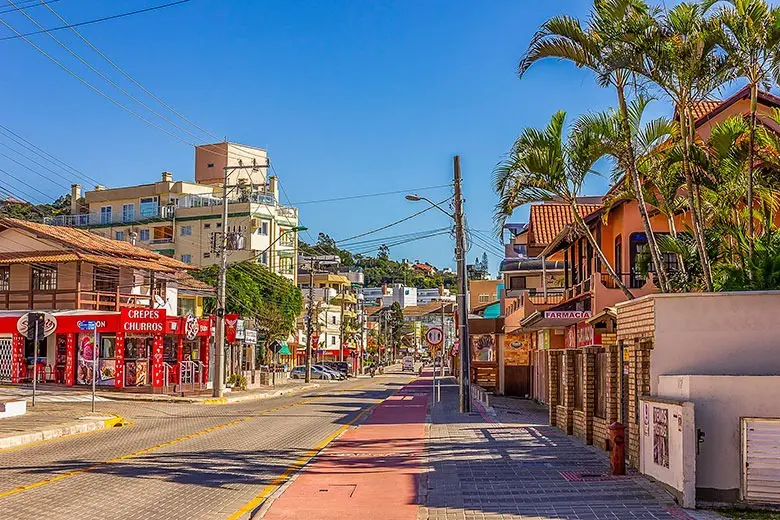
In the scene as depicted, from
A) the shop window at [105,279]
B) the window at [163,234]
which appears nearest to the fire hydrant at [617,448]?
the shop window at [105,279]

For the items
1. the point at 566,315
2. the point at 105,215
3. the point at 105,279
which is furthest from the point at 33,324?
the point at 105,215

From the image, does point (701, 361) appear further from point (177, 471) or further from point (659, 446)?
point (177, 471)

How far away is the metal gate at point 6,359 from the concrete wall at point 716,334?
39127 millimetres

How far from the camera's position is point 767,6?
611 inches

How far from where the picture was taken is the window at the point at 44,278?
46.3 metres

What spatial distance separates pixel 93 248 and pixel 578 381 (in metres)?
31.7

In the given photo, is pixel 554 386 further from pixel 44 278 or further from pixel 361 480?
pixel 44 278

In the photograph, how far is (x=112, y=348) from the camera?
44.6 meters

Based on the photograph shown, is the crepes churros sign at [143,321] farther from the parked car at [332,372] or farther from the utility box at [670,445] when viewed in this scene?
the parked car at [332,372]

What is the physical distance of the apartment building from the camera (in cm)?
8200

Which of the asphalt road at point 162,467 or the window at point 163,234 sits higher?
the window at point 163,234

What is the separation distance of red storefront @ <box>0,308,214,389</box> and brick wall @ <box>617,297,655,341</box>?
103 feet

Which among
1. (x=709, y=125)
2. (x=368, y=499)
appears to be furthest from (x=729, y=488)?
(x=709, y=125)

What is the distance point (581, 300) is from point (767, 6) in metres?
14.1
